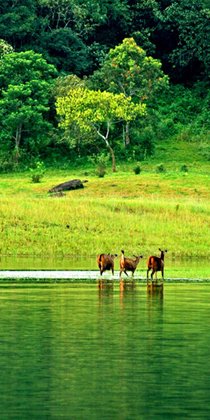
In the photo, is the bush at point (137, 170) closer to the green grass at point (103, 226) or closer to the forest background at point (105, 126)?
the forest background at point (105, 126)

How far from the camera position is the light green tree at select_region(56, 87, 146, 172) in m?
84.6

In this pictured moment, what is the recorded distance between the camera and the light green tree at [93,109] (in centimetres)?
8462

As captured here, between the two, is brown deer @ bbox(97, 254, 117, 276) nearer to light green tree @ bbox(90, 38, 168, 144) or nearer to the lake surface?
the lake surface

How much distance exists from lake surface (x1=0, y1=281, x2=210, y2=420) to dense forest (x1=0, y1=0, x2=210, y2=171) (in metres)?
56.3

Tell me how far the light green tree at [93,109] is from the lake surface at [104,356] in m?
Answer: 53.4

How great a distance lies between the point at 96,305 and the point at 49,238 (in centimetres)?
2292

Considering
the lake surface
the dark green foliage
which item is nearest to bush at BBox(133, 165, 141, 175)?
the dark green foliage

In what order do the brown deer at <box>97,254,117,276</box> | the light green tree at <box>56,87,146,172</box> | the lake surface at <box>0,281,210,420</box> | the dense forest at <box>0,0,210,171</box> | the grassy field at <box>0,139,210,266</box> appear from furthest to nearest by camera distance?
the dense forest at <box>0,0,210,171</box> < the light green tree at <box>56,87,146,172</box> < the grassy field at <box>0,139,210,266</box> < the brown deer at <box>97,254,117,276</box> < the lake surface at <box>0,281,210,420</box>

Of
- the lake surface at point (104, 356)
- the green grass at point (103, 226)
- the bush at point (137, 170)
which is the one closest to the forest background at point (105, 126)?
the green grass at point (103, 226)

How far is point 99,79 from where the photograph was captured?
95875 millimetres

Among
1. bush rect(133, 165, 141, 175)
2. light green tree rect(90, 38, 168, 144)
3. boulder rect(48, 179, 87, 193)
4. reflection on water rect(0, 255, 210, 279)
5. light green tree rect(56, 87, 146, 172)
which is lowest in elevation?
reflection on water rect(0, 255, 210, 279)

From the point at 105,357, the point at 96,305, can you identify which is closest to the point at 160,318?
the point at 96,305

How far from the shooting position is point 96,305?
1139 inches

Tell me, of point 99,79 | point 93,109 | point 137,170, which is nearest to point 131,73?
point 99,79
